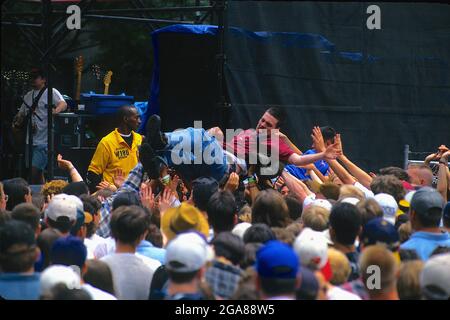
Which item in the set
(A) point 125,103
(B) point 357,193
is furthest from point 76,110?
(B) point 357,193

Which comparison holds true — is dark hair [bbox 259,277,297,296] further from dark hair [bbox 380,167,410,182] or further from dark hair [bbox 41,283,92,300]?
dark hair [bbox 380,167,410,182]

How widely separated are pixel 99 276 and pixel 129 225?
0.45 meters

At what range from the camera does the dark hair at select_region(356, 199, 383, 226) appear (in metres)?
5.83

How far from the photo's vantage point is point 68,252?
4.89 metres

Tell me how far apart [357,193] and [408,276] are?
7.27 feet

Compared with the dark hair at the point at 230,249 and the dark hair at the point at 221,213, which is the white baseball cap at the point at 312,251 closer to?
the dark hair at the point at 230,249

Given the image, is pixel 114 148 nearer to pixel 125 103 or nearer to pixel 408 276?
pixel 125 103

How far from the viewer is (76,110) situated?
11320 mm

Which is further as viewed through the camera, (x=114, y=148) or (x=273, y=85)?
(x=114, y=148)

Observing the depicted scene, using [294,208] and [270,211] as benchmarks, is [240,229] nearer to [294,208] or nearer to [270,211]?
[270,211]

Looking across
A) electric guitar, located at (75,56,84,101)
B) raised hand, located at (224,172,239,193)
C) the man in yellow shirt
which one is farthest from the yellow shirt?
electric guitar, located at (75,56,84,101)

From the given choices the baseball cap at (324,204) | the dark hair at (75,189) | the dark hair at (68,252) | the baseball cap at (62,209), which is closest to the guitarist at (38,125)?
the dark hair at (75,189)

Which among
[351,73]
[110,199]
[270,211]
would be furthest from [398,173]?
[110,199]

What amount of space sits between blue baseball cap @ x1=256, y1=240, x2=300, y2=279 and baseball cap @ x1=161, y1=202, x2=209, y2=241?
48.4 inches
